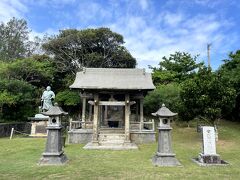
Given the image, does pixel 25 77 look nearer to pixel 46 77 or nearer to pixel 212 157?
pixel 46 77

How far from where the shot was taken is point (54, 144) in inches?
452

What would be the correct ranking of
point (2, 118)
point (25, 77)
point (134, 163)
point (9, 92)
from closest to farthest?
point (134, 163) → point (9, 92) → point (2, 118) → point (25, 77)

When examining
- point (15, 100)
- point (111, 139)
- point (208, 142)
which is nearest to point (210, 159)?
point (208, 142)

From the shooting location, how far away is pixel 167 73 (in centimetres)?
3234

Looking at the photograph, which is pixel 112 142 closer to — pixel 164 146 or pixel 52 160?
pixel 164 146

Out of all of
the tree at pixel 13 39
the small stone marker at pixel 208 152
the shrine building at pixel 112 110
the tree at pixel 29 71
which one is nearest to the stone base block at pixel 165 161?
the small stone marker at pixel 208 152

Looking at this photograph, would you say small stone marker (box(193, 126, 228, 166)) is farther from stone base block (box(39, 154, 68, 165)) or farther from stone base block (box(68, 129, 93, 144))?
stone base block (box(68, 129, 93, 144))

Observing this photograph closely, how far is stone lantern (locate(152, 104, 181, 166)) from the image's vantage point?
36.2 ft

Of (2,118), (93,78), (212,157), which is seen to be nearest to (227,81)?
(212,157)

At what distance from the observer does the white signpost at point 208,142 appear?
11398mm

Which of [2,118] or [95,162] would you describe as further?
[2,118]

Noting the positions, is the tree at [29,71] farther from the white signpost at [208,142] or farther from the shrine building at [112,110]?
the white signpost at [208,142]

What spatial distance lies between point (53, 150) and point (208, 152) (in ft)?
22.4

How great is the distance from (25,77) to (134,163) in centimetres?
2042
